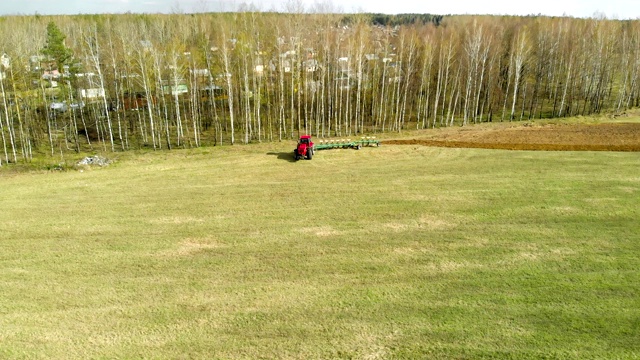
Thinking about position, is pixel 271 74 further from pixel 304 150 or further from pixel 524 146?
pixel 524 146

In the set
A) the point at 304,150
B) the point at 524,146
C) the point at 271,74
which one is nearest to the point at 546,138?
the point at 524,146

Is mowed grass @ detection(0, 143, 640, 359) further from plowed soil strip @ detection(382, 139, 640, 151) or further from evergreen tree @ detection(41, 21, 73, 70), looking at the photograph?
evergreen tree @ detection(41, 21, 73, 70)

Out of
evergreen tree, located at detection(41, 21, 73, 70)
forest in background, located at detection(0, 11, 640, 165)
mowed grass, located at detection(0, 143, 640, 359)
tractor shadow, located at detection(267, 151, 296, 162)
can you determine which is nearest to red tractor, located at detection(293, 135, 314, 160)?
tractor shadow, located at detection(267, 151, 296, 162)

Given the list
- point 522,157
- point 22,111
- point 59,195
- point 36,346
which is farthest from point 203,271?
point 22,111

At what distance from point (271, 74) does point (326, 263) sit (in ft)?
84.1

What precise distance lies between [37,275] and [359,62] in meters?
27.9

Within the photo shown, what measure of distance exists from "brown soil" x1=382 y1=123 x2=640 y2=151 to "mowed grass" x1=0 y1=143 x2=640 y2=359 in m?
4.09

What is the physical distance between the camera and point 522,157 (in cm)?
2439

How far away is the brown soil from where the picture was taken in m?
26.4

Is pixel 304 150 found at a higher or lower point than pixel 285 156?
higher

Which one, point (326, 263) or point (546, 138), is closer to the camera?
point (326, 263)

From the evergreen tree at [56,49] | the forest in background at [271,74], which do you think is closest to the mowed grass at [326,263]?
the evergreen tree at [56,49]

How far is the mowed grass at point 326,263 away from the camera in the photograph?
9.91m

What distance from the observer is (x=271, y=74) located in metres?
35.9
